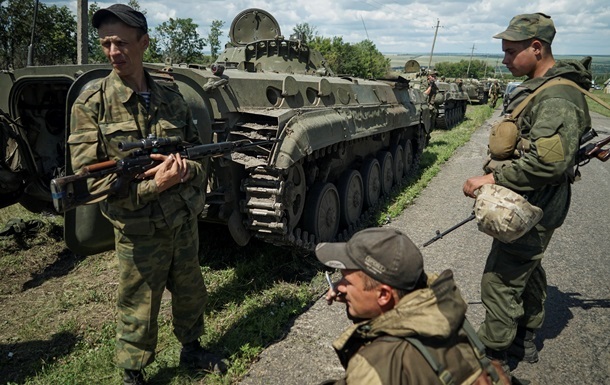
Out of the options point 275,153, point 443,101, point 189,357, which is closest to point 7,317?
point 189,357

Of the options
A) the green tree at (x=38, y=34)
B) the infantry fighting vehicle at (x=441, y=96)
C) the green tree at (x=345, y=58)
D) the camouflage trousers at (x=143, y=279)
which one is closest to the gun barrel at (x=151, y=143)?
the camouflage trousers at (x=143, y=279)

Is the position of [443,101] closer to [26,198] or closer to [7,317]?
[26,198]

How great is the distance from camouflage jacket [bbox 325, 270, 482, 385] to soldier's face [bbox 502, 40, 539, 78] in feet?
6.67

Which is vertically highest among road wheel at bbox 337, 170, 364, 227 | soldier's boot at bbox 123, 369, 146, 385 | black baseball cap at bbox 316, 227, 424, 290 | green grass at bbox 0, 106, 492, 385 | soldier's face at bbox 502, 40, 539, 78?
soldier's face at bbox 502, 40, 539, 78

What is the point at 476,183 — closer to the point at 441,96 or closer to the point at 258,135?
the point at 258,135

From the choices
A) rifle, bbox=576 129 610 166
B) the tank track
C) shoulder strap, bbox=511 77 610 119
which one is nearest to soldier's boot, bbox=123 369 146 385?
the tank track

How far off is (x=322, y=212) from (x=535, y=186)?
295 cm

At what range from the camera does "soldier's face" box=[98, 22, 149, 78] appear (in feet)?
8.94

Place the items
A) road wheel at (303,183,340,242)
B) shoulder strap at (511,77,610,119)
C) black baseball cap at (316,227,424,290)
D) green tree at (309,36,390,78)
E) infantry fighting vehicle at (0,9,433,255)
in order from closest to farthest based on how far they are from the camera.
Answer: black baseball cap at (316,227,424,290)
shoulder strap at (511,77,610,119)
infantry fighting vehicle at (0,9,433,255)
road wheel at (303,183,340,242)
green tree at (309,36,390,78)

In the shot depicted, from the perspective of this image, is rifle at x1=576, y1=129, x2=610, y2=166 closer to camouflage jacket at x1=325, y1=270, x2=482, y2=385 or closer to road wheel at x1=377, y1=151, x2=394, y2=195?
camouflage jacket at x1=325, y1=270, x2=482, y2=385

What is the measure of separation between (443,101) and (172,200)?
1685 cm

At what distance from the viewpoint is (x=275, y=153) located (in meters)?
4.33

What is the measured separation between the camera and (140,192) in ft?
8.98

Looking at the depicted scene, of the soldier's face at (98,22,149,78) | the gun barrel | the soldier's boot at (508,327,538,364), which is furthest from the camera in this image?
the soldier's boot at (508,327,538,364)
